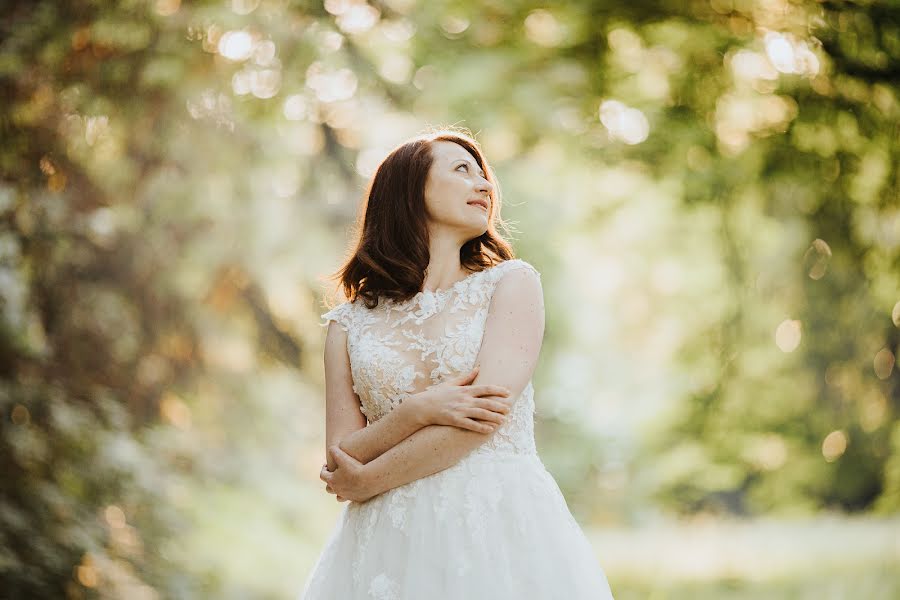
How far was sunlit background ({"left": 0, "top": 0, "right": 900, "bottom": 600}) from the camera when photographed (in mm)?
4660

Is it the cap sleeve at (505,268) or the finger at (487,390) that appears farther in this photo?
the cap sleeve at (505,268)

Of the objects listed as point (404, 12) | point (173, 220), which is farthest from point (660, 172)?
point (173, 220)

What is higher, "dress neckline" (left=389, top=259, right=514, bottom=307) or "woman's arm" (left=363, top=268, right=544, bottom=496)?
"dress neckline" (left=389, top=259, right=514, bottom=307)

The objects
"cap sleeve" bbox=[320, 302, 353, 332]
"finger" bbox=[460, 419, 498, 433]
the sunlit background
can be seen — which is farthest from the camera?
the sunlit background

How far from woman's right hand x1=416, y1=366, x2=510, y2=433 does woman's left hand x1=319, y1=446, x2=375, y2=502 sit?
0.21m

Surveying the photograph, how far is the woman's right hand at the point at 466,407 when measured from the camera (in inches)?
81.7

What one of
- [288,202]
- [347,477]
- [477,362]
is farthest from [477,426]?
[288,202]

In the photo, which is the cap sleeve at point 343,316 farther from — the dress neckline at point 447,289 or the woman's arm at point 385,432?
the woman's arm at point 385,432

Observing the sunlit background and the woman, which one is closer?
the woman

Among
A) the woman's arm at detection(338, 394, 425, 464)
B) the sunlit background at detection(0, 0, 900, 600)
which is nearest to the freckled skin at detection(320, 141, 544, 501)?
the woman's arm at detection(338, 394, 425, 464)

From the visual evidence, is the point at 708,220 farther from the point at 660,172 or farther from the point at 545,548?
the point at 545,548

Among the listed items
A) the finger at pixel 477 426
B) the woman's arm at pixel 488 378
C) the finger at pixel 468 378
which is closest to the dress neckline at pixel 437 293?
the woman's arm at pixel 488 378

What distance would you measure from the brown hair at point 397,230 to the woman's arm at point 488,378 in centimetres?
25

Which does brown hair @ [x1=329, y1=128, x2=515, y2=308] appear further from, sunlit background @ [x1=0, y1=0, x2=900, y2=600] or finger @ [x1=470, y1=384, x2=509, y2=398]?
sunlit background @ [x1=0, y1=0, x2=900, y2=600]
